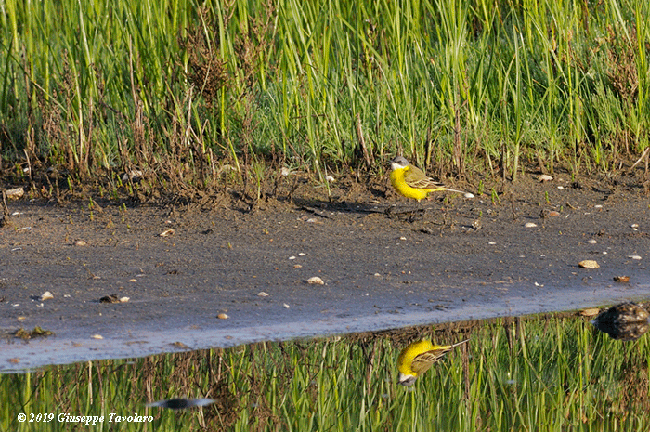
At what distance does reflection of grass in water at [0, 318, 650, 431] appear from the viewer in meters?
3.06

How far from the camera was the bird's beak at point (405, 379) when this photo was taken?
3.42m

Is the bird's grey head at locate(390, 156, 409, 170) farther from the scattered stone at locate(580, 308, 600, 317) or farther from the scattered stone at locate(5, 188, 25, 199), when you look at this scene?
the scattered stone at locate(5, 188, 25, 199)

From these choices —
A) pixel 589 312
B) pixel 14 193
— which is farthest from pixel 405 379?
pixel 14 193

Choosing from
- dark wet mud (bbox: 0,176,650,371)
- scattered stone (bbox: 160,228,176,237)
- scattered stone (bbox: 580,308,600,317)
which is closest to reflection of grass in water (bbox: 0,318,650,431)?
dark wet mud (bbox: 0,176,650,371)

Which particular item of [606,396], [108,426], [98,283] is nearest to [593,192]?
[606,396]

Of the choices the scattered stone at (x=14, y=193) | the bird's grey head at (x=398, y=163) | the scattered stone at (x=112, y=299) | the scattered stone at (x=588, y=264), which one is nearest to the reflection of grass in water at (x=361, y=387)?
the scattered stone at (x=112, y=299)

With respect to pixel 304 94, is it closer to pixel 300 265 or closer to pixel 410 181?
pixel 410 181

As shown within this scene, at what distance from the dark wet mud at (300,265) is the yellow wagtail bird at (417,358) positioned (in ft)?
0.93

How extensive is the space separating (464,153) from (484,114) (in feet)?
1.62

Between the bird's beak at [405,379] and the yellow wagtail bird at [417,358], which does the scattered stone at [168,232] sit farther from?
the bird's beak at [405,379]

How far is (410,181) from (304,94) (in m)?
1.30

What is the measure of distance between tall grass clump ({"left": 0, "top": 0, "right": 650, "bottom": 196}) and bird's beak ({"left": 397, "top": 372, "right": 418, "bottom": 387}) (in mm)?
3029

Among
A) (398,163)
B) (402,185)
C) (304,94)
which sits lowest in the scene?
(402,185)

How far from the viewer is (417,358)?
3652mm
